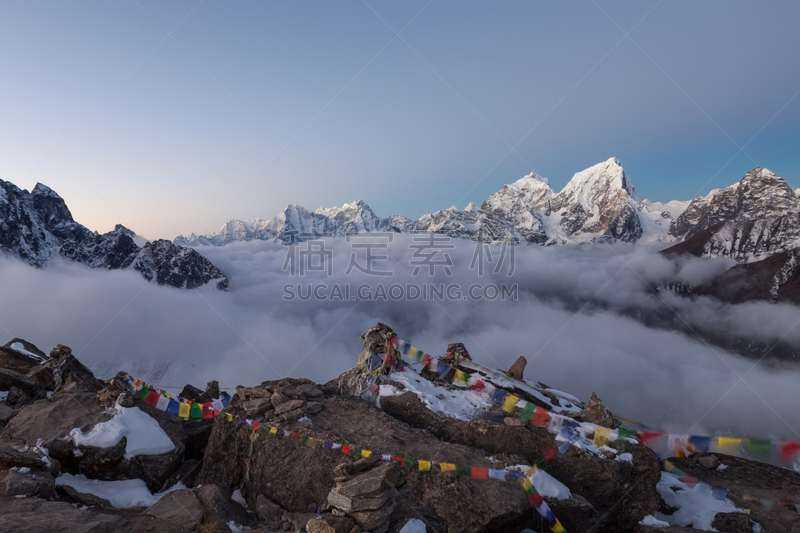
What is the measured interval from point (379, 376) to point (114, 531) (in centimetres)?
985

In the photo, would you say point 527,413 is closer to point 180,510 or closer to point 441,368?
point 441,368

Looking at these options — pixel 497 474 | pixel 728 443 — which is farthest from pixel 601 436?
pixel 497 474

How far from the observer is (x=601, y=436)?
1291 cm

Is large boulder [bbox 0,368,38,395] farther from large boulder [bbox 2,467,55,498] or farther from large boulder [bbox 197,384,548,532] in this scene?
large boulder [bbox 197,384,548,532]

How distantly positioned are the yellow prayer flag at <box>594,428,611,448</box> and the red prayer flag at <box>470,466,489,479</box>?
174 inches

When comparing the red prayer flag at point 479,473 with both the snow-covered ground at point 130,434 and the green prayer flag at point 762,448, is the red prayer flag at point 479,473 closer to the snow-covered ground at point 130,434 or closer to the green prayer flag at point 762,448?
the green prayer flag at point 762,448

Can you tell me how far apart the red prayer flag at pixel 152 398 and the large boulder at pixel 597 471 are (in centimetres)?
1266

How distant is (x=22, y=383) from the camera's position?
57.5 ft

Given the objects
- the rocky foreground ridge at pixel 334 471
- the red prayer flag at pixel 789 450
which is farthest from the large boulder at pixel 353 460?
the red prayer flag at pixel 789 450

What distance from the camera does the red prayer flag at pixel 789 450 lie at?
10750 mm

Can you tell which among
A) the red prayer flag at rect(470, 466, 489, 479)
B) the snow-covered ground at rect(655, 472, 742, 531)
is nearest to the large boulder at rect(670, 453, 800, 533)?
the snow-covered ground at rect(655, 472, 742, 531)

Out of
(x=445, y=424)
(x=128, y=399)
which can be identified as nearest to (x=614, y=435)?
(x=445, y=424)

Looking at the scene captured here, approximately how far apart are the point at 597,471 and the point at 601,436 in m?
1.28

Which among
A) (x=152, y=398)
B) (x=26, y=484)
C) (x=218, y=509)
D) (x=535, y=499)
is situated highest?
(x=535, y=499)
